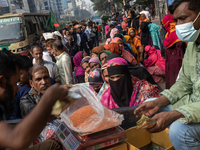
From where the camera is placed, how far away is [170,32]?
3785 millimetres

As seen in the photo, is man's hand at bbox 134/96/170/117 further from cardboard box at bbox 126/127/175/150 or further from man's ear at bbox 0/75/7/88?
man's ear at bbox 0/75/7/88

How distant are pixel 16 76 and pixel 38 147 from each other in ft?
2.46

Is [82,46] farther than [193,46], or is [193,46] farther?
[82,46]

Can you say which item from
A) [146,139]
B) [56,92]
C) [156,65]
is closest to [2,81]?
[56,92]

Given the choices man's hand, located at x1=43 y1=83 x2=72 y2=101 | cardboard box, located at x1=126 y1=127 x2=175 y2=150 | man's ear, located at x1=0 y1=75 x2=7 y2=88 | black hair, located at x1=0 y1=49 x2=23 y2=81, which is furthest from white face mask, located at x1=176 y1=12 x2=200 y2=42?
man's ear, located at x1=0 y1=75 x2=7 y2=88

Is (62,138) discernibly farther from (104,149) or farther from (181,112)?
(181,112)

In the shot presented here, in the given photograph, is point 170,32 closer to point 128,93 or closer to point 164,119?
point 128,93

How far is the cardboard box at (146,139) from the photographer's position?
1.87 metres

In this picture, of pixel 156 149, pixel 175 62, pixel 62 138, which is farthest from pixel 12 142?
pixel 175 62

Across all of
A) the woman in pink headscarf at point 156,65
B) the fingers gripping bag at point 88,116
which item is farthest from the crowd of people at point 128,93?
the woman in pink headscarf at point 156,65

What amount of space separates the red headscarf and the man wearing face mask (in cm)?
181

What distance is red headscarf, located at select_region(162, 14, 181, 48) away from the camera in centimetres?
363

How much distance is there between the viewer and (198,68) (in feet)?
5.45

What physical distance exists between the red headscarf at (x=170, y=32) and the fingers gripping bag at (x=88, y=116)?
2488 millimetres
